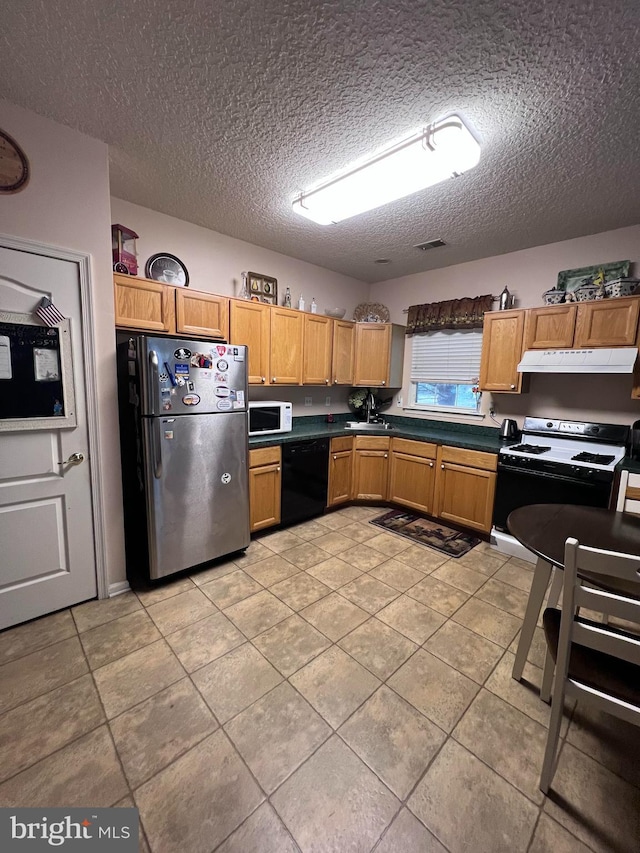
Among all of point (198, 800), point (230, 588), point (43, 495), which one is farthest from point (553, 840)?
point (43, 495)

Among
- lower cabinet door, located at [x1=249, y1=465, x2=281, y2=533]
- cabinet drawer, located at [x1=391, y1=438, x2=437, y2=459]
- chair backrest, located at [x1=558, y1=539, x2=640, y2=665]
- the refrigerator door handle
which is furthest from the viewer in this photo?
cabinet drawer, located at [x1=391, y1=438, x2=437, y2=459]

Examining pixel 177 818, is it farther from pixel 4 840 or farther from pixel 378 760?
pixel 378 760

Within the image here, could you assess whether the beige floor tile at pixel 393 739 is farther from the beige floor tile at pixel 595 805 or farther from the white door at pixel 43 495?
the white door at pixel 43 495

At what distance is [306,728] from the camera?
1462 millimetres

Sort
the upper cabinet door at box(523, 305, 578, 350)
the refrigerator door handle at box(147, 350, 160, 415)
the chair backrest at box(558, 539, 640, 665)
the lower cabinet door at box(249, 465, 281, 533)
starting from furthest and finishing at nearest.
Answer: the lower cabinet door at box(249, 465, 281, 533) < the upper cabinet door at box(523, 305, 578, 350) < the refrigerator door handle at box(147, 350, 160, 415) < the chair backrest at box(558, 539, 640, 665)

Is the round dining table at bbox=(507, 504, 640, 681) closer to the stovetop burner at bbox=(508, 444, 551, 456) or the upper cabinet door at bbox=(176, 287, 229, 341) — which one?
the stovetop burner at bbox=(508, 444, 551, 456)

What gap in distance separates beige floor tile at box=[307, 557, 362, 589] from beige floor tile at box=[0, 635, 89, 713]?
1458 mm

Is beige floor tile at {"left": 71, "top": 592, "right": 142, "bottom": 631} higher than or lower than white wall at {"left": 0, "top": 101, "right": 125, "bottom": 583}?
lower

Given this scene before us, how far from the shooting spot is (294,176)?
224cm

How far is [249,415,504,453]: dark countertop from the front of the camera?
3.16m

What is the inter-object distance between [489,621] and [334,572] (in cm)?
107

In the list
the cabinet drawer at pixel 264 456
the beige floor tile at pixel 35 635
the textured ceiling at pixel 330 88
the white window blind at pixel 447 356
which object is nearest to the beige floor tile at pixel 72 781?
the beige floor tile at pixel 35 635

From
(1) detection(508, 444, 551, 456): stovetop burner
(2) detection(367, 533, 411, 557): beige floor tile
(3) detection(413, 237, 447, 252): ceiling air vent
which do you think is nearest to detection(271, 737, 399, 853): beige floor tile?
(2) detection(367, 533, 411, 557): beige floor tile

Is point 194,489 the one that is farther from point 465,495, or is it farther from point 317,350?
point 465,495
